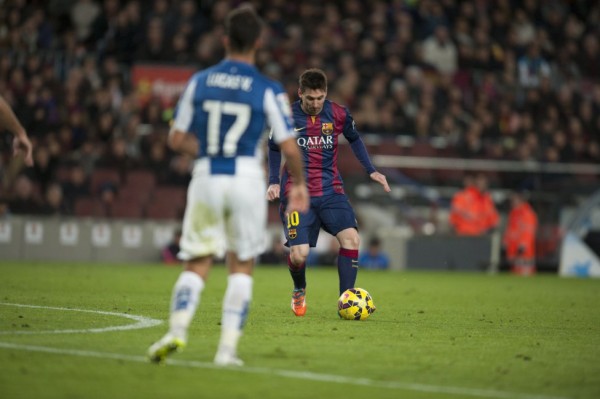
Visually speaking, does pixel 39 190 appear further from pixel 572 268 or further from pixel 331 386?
pixel 331 386

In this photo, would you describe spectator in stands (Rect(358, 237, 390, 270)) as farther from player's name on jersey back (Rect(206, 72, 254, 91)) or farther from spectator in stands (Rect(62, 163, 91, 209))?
player's name on jersey back (Rect(206, 72, 254, 91))

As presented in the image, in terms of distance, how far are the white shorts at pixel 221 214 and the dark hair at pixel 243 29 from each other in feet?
2.60

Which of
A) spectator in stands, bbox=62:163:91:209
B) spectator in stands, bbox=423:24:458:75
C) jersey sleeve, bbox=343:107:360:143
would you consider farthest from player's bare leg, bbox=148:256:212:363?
spectator in stands, bbox=423:24:458:75

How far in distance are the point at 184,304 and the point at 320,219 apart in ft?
14.5

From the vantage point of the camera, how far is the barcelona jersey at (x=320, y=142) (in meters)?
10.8

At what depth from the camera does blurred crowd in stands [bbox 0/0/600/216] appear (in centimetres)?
2173

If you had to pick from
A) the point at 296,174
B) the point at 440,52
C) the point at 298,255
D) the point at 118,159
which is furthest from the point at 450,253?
the point at 296,174

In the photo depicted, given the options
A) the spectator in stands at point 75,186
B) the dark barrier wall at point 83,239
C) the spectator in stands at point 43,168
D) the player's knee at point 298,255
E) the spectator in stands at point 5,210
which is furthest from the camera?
the spectator in stands at point 75,186

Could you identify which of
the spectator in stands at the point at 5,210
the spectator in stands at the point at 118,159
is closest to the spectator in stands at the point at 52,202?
the spectator in stands at the point at 5,210

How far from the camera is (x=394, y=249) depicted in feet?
73.8

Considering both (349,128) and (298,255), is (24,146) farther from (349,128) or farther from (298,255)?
(349,128)

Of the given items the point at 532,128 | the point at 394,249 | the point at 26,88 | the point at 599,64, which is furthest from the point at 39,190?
the point at 599,64

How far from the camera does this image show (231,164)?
6.71 metres

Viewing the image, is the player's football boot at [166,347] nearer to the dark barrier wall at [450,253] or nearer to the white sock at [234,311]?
the white sock at [234,311]
